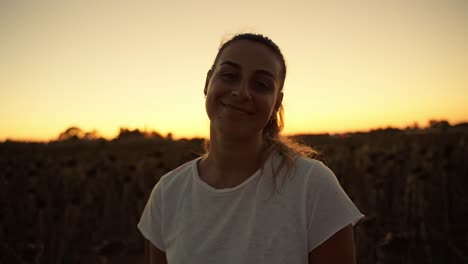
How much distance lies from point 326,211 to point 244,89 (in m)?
0.68

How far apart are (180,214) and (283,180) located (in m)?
0.55

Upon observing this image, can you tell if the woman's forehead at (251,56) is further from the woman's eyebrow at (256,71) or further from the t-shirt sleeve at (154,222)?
the t-shirt sleeve at (154,222)

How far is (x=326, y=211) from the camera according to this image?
5.15 ft

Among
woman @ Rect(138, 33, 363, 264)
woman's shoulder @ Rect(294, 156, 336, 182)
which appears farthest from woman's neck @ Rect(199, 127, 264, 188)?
woman's shoulder @ Rect(294, 156, 336, 182)

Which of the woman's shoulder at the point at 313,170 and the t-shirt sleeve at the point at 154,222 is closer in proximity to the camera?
the woman's shoulder at the point at 313,170

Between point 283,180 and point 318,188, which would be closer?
point 318,188

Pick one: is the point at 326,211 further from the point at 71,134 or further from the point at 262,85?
the point at 71,134

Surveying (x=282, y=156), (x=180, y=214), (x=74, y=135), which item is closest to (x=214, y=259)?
(x=180, y=214)

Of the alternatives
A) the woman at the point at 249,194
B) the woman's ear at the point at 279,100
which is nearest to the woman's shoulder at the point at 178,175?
the woman at the point at 249,194

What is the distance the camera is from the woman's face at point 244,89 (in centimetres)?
182

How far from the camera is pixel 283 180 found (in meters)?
1.71

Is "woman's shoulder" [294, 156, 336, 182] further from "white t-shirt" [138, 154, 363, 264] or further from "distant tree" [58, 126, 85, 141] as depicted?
"distant tree" [58, 126, 85, 141]

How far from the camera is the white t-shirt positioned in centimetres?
158

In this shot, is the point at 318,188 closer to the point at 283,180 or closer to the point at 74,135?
the point at 283,180
